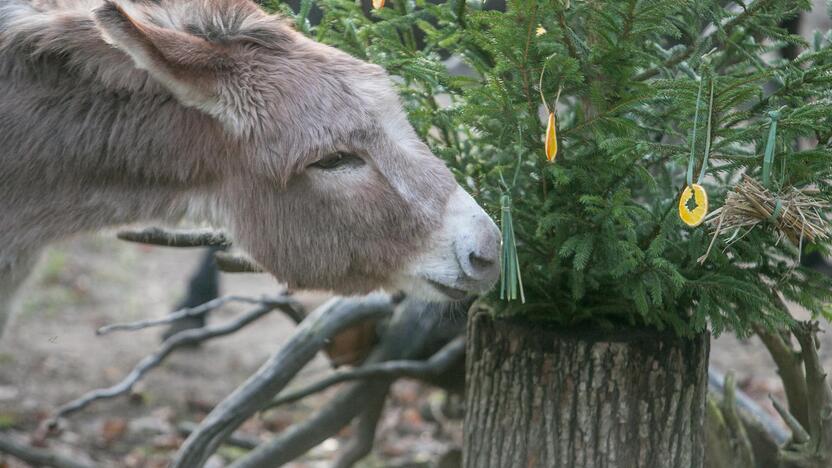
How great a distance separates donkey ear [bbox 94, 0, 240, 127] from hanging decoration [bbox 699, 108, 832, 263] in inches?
55.1

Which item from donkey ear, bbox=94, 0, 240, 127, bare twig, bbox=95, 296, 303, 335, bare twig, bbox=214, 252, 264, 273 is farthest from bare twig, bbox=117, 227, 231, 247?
donkey ear, bbox=94, 0, 240, 127

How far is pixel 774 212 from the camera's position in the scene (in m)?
2.35

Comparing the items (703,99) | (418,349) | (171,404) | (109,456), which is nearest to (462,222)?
(703,99)

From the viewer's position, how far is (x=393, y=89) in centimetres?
282

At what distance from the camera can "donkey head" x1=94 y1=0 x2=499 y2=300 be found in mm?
2656

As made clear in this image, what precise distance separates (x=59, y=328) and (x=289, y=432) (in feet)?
11.5

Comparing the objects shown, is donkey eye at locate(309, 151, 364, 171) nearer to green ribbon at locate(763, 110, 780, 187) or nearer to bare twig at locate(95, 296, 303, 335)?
green ribbon at locate(763, 110, 780, 187)

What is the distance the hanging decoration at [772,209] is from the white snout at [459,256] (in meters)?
0.57

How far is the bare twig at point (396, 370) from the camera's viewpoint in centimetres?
411

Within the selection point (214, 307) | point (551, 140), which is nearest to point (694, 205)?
point (551, 140)

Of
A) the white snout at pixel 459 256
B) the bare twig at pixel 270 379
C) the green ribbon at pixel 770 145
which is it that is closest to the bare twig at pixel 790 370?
the green ribbon at pixel 770 145

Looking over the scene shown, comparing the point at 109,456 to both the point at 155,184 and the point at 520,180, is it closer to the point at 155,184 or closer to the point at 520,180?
the point at 155,184

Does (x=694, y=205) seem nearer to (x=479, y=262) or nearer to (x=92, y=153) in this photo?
(x=479, y=262)

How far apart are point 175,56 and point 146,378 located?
164 inches
